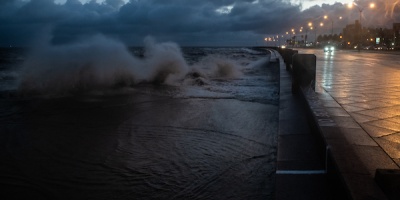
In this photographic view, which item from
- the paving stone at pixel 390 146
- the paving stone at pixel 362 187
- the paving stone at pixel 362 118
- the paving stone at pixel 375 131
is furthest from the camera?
the paving stone at pixel 362 118

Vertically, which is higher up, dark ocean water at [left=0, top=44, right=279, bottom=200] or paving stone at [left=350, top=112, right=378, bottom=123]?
paving stone at [left=350, top=112, right=378, bottom=123]

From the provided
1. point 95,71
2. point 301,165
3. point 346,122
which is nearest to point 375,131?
point 346,122

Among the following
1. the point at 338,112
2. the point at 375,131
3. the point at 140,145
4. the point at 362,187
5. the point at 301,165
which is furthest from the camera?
the point at 140,145

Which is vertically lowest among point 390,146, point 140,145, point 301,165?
point 140,145

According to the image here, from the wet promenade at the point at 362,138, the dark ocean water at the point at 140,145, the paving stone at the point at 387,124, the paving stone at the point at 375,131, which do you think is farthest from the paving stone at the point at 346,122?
the dark ocean water at the point at 140,145

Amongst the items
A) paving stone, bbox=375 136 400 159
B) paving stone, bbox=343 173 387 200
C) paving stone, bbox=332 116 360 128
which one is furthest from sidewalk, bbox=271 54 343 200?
paving stone, bbox=375 136 400 159

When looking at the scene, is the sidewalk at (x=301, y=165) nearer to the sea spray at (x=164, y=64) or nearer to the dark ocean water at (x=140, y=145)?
the dark ocean water at (x=140, y=145)

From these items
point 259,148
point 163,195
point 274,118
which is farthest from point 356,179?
point 274,118

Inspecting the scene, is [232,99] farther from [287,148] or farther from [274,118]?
[287,148]

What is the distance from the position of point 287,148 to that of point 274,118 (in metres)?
3.52

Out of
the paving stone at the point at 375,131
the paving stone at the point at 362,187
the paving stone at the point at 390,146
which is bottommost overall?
the paving stone at the point at 390,146

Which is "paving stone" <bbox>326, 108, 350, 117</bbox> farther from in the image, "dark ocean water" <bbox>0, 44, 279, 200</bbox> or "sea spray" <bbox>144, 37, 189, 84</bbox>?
"sea spray" <bbox>144, 37, 189, 84</bbox>

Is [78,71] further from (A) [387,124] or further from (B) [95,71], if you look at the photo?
(A) [387,124]

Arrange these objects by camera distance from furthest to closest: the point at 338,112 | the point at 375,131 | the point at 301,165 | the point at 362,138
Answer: the point at 338,112, the point at 375,131, the point at 362,138, the point at 301,165
